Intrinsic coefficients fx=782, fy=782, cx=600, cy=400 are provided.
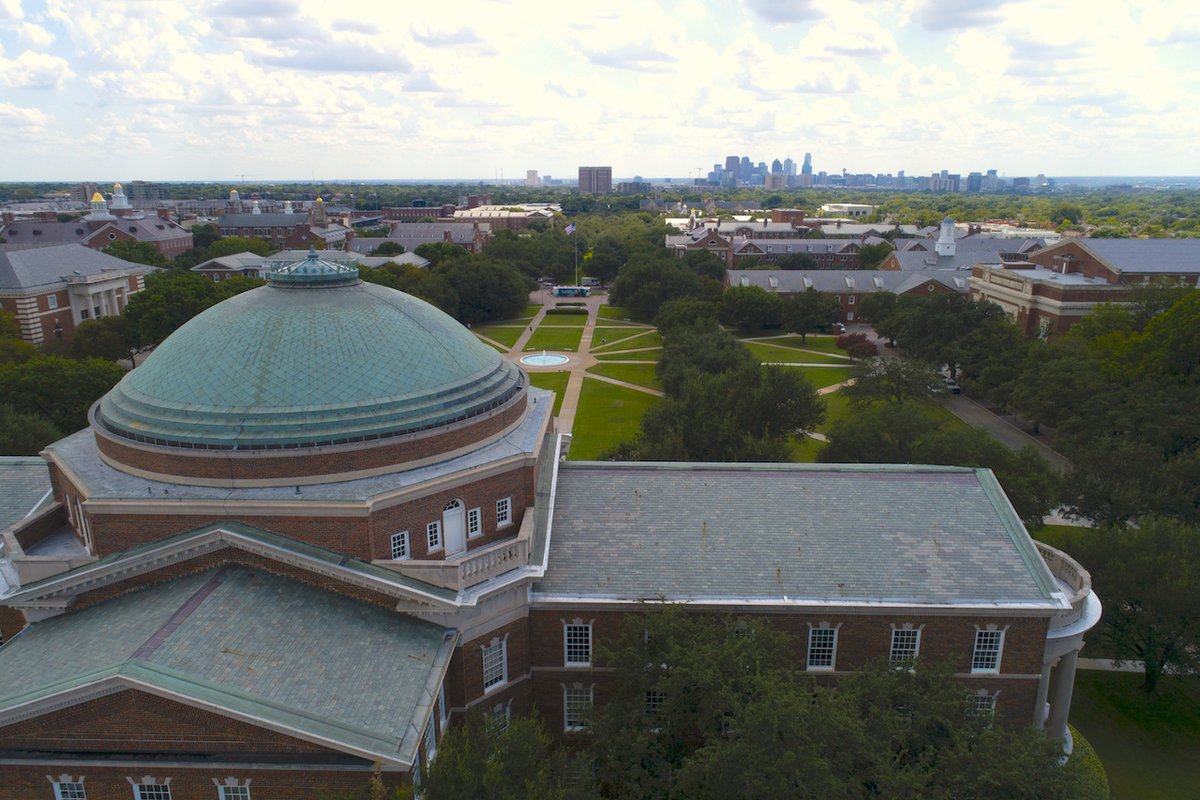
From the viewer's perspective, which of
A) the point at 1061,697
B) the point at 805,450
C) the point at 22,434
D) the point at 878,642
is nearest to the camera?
the point at 878,642

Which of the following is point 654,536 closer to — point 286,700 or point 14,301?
point 286,700

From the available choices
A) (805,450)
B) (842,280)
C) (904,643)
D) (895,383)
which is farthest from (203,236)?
(904,643)

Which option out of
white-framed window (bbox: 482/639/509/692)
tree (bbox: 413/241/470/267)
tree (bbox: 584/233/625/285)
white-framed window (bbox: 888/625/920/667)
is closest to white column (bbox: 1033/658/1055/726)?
white-framed window (bbox: 888/625/920/667)

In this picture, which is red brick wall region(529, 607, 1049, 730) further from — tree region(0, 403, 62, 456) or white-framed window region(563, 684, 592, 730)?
tree region(0, 403, 62, 456)

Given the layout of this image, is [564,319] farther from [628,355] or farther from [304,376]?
[304,376]

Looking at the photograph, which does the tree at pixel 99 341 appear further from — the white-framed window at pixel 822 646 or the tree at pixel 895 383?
the white-framed window at pixel 822 646

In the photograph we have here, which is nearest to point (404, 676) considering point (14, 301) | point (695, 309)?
point (695, 309)

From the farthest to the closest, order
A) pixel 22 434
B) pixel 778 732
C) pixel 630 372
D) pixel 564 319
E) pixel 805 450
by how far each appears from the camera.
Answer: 1. pixel 564 319
2. pixel 630 372
3. pixel 805 450
4. pixel 22 434
5. pixel 778 732
